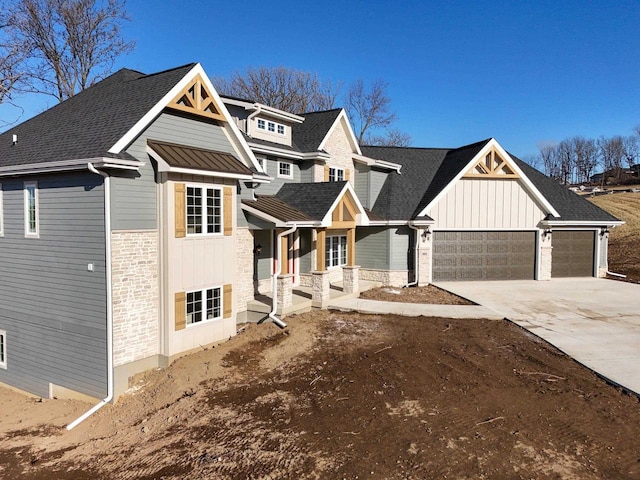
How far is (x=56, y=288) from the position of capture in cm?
1111

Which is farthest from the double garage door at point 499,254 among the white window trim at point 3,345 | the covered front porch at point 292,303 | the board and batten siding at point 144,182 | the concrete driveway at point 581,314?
the white window trim at point 3,345

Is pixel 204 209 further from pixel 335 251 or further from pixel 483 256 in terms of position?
pixel 483 256

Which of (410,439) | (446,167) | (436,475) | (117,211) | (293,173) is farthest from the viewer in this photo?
(446,167)

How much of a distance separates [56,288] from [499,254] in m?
18.4

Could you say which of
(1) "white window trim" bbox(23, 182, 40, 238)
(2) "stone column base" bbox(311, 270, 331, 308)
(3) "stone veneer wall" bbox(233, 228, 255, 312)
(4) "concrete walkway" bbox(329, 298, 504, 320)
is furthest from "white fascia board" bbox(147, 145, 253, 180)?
(4) "concrete walkway" bbox(329, 298, 504, 320)

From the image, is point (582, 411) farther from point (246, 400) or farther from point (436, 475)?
point (246, 400)

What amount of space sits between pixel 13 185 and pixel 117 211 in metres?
4.07

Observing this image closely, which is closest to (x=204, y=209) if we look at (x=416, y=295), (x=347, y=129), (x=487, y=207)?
(x=416, y=295)

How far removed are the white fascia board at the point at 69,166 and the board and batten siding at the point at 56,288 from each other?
0.32 m

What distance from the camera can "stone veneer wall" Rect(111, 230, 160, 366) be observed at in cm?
1027

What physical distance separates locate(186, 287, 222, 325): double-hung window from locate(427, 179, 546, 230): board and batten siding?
1156cm

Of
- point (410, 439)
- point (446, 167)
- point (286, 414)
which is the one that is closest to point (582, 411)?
point (410, 439)

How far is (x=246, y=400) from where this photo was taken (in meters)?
8.81

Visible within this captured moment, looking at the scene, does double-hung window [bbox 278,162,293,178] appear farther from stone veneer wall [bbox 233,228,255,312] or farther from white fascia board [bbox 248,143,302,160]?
stone veneer wall [bbox 233,228,255,312]
